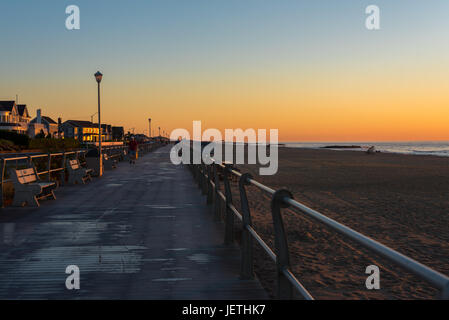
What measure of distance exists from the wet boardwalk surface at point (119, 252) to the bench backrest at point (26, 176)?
0.75 metres

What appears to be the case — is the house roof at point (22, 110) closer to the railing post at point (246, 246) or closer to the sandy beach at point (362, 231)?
the sandy beach at point (362, 231)

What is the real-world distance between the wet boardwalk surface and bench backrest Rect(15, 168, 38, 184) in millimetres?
754

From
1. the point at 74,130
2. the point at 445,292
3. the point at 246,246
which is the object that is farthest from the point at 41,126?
the point at 445,292

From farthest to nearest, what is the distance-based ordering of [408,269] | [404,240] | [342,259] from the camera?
1. [404,240]
2. [342,259]
3. [408,269]

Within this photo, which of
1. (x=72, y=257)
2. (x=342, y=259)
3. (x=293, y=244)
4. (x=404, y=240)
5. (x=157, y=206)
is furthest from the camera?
(x=157, y=206)

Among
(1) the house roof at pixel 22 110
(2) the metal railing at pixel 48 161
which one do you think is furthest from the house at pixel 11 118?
(2) the metal railing at pixel 48 161

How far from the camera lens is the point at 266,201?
1373cm

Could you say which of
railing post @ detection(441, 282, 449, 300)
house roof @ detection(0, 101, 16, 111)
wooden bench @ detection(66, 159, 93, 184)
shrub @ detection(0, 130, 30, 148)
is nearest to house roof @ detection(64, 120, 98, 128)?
house roof @ detection(0, 101, 16, 111)

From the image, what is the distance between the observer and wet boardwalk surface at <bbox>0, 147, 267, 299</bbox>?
4.64 meters

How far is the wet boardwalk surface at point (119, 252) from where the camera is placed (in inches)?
183

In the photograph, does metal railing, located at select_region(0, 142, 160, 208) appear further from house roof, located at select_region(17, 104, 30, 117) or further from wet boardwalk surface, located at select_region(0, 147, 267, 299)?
house roof, located at select_region(17, 104, 30, 117)

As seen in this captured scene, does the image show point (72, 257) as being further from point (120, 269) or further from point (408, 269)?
point (408, 269)

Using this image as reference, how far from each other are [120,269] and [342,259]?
3786mm

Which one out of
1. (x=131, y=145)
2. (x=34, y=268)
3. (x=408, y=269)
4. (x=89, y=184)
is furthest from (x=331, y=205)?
(x=131, y=145)
